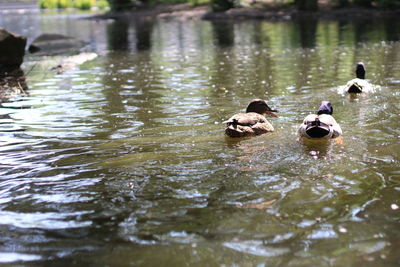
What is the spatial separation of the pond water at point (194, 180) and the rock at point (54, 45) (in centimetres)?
1158

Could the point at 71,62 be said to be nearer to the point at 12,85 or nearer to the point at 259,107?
the point at 12,85

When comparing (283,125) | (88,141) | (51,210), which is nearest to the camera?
(51,210)

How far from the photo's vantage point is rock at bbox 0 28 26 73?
17.5 metres

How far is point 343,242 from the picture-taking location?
191 inches

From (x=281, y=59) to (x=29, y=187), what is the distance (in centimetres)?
1421

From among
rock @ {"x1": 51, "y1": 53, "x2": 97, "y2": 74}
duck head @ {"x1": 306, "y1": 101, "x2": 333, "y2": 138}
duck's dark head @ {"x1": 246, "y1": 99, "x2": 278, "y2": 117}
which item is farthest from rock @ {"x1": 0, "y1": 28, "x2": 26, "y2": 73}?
duck head @ {"x1": 306, "y1": 101, "x2": 333, "y2": 138}

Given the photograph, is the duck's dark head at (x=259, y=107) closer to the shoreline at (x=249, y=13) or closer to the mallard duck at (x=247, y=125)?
the mallard duck at (x=247, y=125)

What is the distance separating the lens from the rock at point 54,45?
2500cm

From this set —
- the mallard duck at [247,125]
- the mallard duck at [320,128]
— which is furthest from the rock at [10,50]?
the mallard duck at [320,128]

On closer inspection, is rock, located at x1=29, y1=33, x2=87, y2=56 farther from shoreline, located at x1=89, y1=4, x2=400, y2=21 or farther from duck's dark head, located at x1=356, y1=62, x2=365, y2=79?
shoreline, located at x1=89, y1=4, x2=400, y2=21

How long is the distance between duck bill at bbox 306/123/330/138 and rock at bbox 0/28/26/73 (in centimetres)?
1283

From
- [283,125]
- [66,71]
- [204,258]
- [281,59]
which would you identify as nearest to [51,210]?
[204,258]

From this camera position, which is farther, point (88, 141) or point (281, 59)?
point (281, 59)

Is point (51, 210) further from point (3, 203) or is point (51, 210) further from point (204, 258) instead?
point (204, 258)
